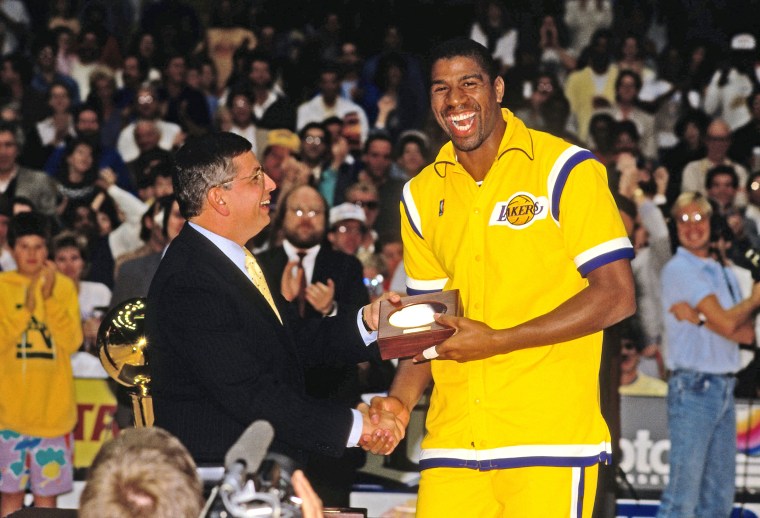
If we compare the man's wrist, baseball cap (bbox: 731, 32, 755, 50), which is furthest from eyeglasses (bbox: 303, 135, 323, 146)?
the man's wrist

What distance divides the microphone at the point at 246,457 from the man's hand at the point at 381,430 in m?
1.73

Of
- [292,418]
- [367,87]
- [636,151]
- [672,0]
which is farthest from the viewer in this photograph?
[672,0]

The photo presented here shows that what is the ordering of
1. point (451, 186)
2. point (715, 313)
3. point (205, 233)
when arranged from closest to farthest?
point (205, 233) < point (451, 186) < point (715, 313)

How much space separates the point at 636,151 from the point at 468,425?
27.9 ft

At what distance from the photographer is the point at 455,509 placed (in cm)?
510

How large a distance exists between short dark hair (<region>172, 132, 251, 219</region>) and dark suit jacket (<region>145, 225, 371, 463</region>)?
0.52 ft

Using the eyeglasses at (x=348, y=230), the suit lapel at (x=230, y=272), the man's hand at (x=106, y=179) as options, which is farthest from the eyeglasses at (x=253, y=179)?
the man's hand at (x=106, y=179)

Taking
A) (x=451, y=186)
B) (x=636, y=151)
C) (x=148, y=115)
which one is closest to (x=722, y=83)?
(x=636, y=151)

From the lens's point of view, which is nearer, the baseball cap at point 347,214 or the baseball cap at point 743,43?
the baseball cap at point 347,214

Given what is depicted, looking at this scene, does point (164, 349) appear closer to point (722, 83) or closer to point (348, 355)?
point (348, 355)

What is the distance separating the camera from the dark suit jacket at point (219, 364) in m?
4.61

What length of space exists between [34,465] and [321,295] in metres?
2.32

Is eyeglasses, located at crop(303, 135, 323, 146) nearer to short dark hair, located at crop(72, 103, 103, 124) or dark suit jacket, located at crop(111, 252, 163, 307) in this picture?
short dark hair, located at crop(72, 103, 103, 124)

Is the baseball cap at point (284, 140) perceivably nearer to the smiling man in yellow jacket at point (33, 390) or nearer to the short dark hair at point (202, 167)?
the smiling man in yellow jacket at point (33, 390)
